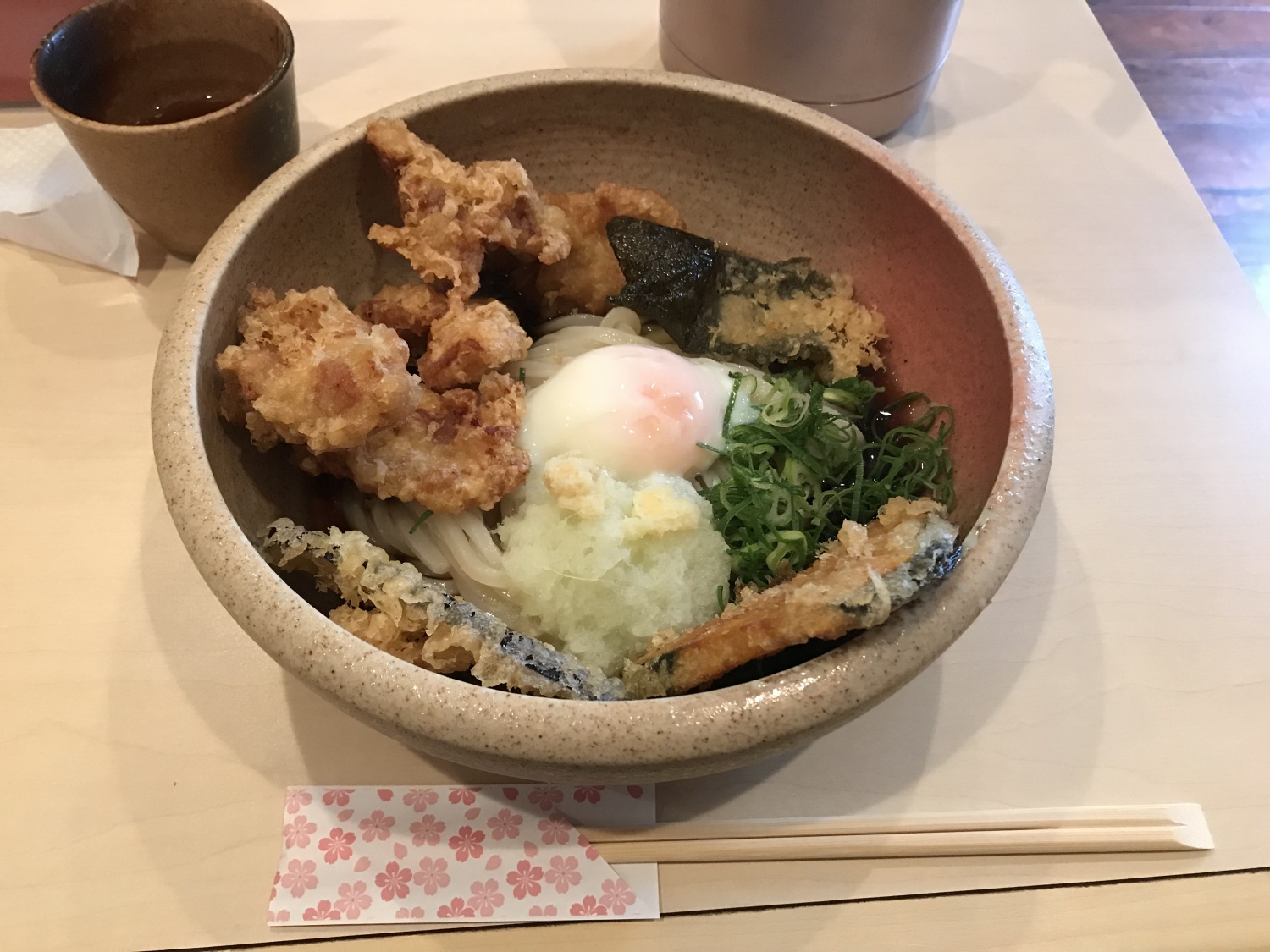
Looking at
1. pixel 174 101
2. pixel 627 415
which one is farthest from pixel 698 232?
pixel 174 101

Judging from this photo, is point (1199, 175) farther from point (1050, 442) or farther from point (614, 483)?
point (614, 483)

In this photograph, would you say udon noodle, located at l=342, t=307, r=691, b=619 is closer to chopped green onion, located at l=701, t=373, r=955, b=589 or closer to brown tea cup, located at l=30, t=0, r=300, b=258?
chopped green onion, located at l=701, t=373, r=955, b=589

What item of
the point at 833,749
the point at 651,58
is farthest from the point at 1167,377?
the point at 651,58

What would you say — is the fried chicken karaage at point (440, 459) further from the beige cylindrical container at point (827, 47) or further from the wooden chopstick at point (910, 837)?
the beige cylindrical container at point (827, 47)

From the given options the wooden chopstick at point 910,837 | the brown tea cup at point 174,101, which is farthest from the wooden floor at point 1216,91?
the brown tea cup at point 174,101

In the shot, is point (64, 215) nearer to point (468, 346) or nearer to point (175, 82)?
point (175, 82)

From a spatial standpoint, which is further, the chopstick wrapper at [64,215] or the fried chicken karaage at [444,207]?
the chopstick wrapper at [64,215]
